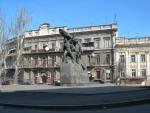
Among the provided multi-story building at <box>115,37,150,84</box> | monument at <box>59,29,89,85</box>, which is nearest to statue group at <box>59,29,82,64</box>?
monument at <box>59,29,89,85</box>

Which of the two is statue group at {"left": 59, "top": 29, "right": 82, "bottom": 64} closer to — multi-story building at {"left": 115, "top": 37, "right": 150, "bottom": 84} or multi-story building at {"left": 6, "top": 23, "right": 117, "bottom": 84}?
multi-story building at {"left": 6, "top": 23, "right": 117, "bottom": 84}

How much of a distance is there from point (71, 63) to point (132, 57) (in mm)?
49157

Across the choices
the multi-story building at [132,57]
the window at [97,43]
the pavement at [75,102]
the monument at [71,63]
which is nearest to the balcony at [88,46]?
the window at [97,43]

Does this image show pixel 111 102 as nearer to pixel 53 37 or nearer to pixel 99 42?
pixel 99 42

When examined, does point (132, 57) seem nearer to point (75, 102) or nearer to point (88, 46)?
point (88, 46)

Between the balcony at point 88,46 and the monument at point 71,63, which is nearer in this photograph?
the monument at point 71,63

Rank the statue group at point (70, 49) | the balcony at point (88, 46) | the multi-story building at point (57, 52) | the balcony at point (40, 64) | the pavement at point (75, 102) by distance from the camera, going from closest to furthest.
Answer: the pavement at point (75, 102), the statue group at point (70, 49), the multi-story building at point (57, 52), the balcony at point (88, 46), the balcony at point (40, 64)

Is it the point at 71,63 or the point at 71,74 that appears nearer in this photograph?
the point at 71,74

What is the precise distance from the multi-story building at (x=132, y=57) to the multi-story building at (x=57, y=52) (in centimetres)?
144

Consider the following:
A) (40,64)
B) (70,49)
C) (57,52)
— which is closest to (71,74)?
(70,49)

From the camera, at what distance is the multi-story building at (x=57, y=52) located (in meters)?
70.4

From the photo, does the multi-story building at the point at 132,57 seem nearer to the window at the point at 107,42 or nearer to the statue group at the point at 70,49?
the window at the point at 107,42

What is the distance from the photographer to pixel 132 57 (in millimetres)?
69938

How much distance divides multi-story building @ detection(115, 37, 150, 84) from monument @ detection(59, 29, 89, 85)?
150 feet
